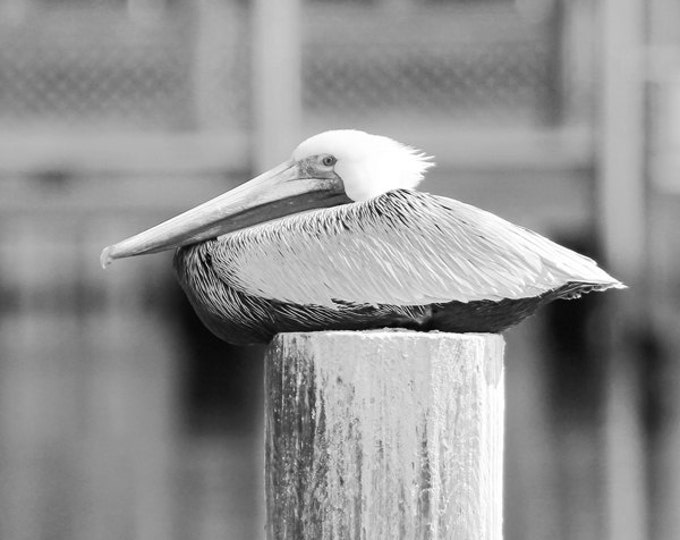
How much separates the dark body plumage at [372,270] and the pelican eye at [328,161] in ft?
0.83

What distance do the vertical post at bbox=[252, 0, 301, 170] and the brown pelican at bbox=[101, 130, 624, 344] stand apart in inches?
157

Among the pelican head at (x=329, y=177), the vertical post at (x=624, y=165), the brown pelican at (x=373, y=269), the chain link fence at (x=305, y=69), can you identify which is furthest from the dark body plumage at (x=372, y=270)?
the chain link fence at (x=305, y=69)

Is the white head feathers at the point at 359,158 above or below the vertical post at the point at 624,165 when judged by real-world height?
below

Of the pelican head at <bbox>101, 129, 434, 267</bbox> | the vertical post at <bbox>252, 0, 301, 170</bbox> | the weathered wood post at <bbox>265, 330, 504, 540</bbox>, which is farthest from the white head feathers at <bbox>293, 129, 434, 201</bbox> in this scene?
the vertical post at <bbox>252, 0, 301, 170</bbox>

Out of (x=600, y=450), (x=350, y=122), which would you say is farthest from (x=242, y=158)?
(x=600, y=450)

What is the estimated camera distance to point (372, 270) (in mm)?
1922

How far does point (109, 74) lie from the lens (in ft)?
21.7

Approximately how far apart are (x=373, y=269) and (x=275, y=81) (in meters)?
4.33

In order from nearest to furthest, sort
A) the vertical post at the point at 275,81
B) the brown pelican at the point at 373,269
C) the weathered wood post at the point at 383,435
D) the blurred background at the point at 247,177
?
the weathered wood post at the point at 383,435 < the brown pelican at the point at 373,269 < the vertical post at the point at 275,81 < the blurred background at the point at 247,177

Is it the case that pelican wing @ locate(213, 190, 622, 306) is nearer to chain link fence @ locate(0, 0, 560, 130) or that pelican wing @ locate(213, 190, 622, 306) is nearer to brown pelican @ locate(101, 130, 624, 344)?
brown pelican @ locate(101, 130, 624, 344)

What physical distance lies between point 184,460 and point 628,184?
8.21 ft

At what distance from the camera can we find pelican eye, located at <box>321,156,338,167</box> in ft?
7.41

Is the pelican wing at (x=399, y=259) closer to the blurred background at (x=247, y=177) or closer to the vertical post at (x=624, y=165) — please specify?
the blurred background at (x=247, y=177)

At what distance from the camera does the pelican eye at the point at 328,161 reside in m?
2.26
